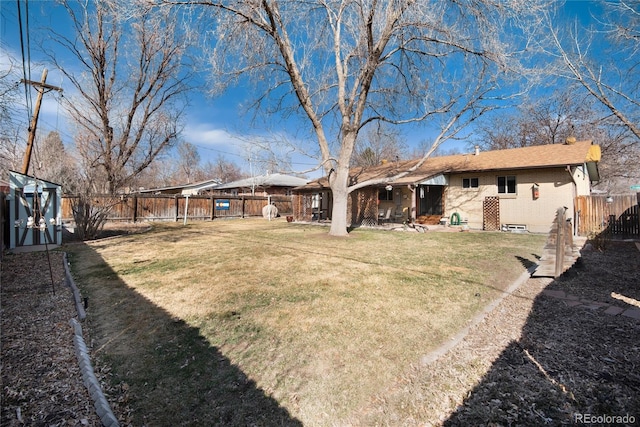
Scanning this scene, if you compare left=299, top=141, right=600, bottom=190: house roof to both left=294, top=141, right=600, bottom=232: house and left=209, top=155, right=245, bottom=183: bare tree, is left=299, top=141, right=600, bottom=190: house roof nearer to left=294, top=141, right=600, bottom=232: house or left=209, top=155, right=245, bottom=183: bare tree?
left=294, top=141, right=600, bottom=232: house

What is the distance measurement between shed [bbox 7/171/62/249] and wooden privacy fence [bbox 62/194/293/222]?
6.70 m

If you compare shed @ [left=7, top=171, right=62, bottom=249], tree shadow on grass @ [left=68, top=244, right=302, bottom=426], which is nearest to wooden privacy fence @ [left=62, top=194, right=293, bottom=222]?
shed @ [left=7, top=171, right=62, bottom=249]

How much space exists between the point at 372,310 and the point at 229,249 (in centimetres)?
617

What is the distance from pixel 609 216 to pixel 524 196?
129 inches

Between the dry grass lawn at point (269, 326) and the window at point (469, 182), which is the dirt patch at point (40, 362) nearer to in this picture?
the dry grass lawn at point (269, 326)

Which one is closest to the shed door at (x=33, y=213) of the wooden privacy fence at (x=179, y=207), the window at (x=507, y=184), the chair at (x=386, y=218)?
the wooden privacy fence at (x=179, y=207)

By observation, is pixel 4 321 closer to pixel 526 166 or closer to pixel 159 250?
pixel 159 250

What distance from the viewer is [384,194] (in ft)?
60.7

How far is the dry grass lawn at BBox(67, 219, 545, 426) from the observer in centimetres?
253

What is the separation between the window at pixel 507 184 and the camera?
1490 cm

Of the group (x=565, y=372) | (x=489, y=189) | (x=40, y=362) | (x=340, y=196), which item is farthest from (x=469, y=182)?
(x=40, y=362)

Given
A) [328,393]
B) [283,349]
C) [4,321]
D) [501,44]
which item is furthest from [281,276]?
[501,44]

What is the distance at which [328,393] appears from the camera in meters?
2.59

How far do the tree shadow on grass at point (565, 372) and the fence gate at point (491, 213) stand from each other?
11.0 m
